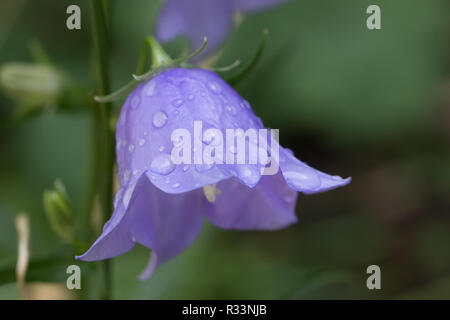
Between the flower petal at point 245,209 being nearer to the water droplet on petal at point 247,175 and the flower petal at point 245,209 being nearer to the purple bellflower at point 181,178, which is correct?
the purple bellflower at point 181,178

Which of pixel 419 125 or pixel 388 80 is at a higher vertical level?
pixel 388 80

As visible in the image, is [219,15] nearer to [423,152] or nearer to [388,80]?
[388,80]

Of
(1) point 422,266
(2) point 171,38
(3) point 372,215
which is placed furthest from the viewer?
(3) point 372,215

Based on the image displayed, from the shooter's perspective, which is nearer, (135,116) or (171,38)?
(135,116)

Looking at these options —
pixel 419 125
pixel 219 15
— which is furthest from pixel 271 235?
pixel 219 15

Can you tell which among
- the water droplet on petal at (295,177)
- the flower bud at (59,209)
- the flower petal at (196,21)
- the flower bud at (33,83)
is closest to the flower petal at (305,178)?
the water droplet on petal at (295,177)
